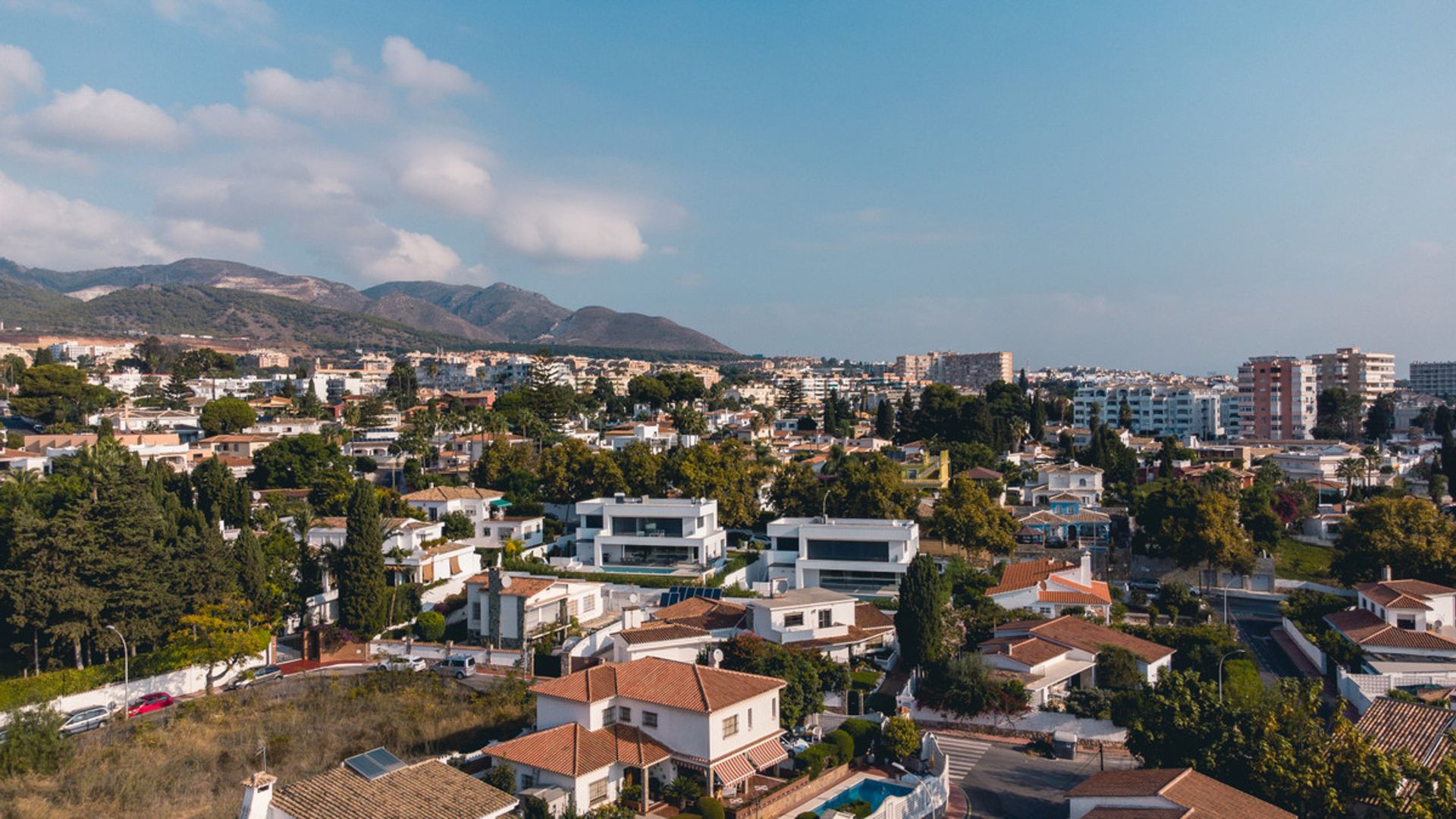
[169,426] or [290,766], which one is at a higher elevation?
[169,426]

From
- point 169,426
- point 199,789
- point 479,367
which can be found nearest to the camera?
point 199,789

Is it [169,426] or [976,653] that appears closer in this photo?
[976,653]

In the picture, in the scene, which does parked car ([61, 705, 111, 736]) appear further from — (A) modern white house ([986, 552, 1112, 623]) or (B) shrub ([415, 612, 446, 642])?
(A) modern white house ([986, 552, 1112, 623])

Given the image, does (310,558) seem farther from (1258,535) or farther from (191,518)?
(1258,535)

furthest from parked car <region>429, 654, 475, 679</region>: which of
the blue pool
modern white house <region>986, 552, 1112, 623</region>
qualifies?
modern white house <region>986, 552, 1112, 623</region>

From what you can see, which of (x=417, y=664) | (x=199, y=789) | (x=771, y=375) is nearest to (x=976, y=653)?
(x=417, y=664)

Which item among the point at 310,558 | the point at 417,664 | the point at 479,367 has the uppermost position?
the point at 479,367

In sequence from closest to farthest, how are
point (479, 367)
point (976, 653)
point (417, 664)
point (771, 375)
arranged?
point (976, 653)
point (417, 664)
point (479, 367)
point (771, 375)

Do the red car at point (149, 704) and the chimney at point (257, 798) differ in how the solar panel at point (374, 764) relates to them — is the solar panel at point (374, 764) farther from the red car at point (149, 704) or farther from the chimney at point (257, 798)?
the red car at point (149, 704)
